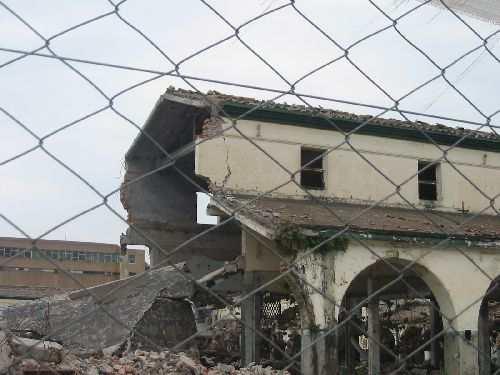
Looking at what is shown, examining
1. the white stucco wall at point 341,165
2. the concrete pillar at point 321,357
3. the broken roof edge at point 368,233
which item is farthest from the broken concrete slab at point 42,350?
the white stucco wall at point 341,165

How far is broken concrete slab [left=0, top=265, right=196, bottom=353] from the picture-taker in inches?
523

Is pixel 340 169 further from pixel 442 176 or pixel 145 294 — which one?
pixel 145 294

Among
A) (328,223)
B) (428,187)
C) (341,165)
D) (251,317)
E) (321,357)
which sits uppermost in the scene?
(341,165)

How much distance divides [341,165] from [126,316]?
669cm

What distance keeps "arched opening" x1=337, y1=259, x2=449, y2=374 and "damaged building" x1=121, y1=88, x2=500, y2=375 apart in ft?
0.18

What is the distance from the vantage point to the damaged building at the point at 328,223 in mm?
12148

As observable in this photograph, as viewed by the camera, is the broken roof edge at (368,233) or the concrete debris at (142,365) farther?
the broken roof edge at (368,233)

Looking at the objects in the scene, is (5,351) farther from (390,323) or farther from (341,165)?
(390,323)

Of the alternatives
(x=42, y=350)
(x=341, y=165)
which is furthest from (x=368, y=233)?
(x=42, y=350)

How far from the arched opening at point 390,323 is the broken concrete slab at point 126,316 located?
11.3ft

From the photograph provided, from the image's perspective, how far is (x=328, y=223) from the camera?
40.3ft

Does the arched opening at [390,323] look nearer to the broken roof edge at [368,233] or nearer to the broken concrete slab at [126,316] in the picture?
the broken roof edge at [368,233]

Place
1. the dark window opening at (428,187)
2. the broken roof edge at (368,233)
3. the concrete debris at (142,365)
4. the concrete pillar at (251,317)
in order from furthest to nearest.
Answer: the dark window opening at (428,187) → the concrete pillar at (251,317) → the broken roof edge at (368,233) → the concrete debris at (142,365)

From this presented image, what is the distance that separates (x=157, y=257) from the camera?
55.9 feet
